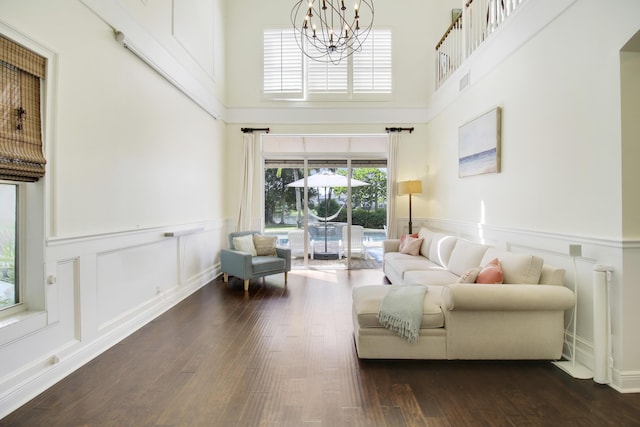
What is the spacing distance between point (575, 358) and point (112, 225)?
4.27 m

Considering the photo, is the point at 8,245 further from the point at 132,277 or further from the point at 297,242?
the point at 297,242

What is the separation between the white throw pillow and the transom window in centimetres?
307

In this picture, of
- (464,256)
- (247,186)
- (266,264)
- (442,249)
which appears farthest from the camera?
(247,186)

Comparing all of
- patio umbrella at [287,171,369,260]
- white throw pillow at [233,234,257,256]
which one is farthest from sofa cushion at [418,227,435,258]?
white throw pillow at [233,234,257,256]

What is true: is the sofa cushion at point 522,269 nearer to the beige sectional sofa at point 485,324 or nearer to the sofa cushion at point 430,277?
the beige sectional sofa at point 485,324

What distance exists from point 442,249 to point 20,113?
471cm

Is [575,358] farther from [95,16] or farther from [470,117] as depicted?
[95,16]

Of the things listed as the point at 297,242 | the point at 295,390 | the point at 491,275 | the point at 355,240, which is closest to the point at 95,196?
the point at 295,390

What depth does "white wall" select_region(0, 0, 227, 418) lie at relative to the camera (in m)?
2.34

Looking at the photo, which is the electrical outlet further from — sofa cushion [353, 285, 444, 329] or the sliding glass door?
the sliding glass door

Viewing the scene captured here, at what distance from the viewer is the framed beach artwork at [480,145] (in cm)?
398

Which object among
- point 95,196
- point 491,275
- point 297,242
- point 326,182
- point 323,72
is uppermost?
point 323,72

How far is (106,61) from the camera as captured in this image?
305cm

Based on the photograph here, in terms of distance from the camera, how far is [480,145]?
4.38m
